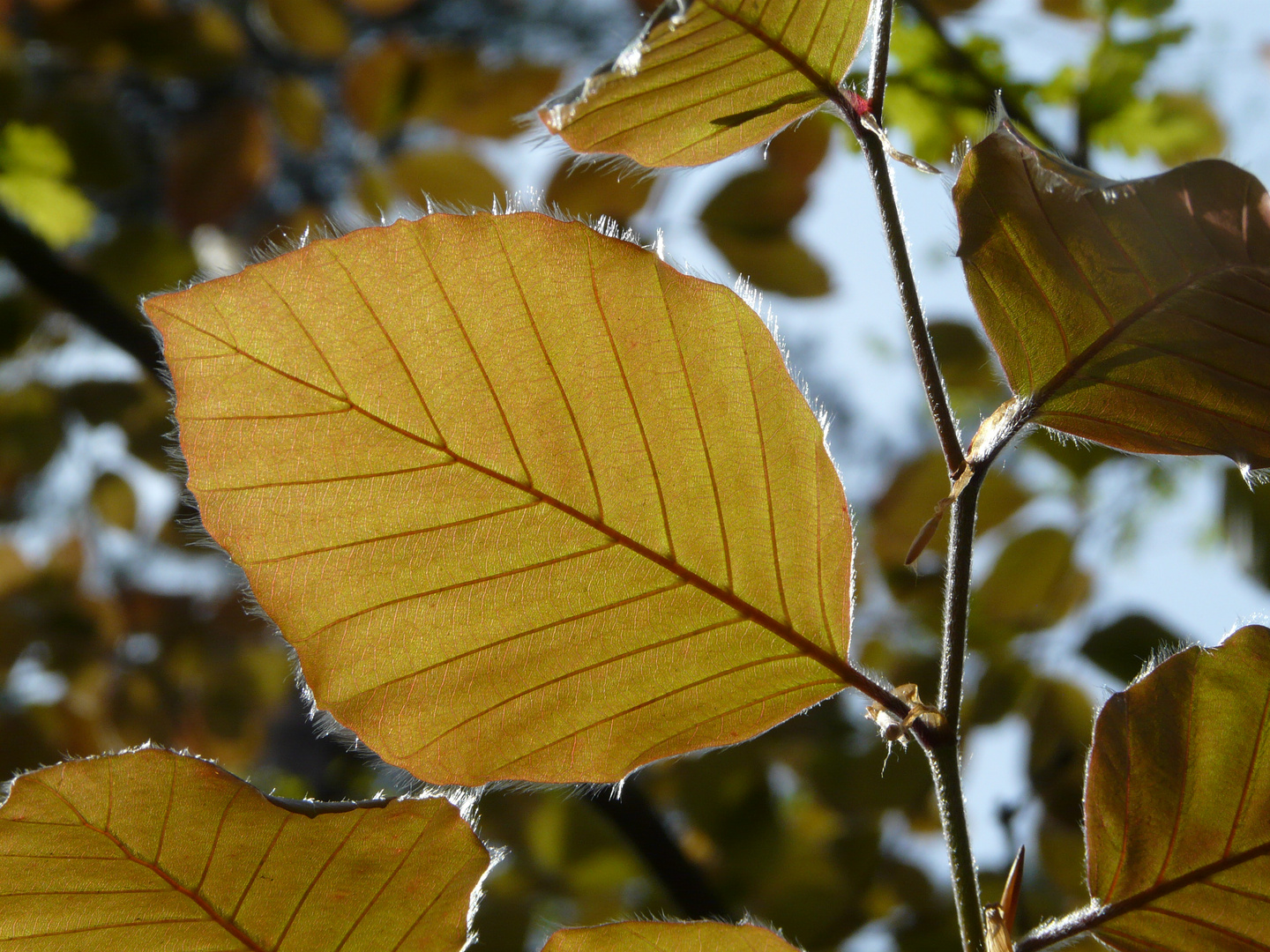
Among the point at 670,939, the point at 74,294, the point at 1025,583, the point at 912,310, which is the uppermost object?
the point at 74,294

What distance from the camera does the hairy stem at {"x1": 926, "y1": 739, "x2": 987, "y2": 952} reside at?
0.33 meters

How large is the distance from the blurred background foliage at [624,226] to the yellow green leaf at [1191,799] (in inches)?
21.3

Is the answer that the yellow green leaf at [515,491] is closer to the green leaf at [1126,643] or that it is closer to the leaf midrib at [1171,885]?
the leaf midrib at [1171,885]

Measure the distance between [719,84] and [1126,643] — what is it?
734 millimetres

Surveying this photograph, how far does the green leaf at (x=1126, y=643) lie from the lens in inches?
33.2

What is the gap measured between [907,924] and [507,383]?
1099 mm

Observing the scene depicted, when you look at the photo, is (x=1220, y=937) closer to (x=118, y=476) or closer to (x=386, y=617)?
(x=386, y=617)

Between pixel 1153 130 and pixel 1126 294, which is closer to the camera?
pixel 1126 294

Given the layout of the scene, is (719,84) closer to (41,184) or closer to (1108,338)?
(1108,338)

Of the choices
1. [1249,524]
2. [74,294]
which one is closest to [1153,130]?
[1249,524]

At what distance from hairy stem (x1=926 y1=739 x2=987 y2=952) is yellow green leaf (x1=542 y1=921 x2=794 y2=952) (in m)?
0.06

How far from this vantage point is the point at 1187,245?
0.28m

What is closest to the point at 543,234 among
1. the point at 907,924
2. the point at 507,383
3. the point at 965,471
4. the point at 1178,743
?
the point at 507,383

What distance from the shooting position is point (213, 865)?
1.05 ft
